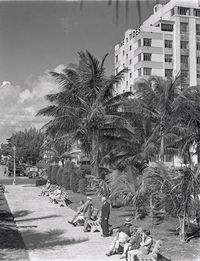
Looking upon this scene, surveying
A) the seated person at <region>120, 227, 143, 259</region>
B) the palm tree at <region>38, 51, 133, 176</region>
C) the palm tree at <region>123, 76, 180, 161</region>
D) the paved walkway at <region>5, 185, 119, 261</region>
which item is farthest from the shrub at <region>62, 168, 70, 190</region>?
the seated person at <region>120, 227, 143, 259</region>

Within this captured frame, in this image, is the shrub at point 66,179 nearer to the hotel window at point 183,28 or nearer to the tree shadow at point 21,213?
the tree shadow at point 21,213

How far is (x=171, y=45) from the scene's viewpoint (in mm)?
63938

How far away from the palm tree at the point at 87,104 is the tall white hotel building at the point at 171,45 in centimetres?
3784

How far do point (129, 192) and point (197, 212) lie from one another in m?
3.62

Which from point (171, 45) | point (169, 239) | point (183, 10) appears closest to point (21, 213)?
point (169, 239)

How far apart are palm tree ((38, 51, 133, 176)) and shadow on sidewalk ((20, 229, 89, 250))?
1076cm

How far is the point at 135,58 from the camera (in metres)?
64.1

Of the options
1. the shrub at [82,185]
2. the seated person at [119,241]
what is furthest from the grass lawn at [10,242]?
the shrub at [82,185]

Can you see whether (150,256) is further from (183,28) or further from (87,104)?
(183,28)

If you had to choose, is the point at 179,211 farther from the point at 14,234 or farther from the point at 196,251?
the point at 14,234

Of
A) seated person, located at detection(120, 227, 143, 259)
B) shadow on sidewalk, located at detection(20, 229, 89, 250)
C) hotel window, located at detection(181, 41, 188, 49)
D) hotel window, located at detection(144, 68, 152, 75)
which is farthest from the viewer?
hotel window, located at detection(181, 41, 188, 49)

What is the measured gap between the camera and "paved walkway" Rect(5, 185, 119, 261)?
9.88 m

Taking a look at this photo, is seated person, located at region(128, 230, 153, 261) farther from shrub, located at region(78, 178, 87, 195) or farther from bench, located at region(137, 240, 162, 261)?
shrub, located at region(78, 178, 87, 195)

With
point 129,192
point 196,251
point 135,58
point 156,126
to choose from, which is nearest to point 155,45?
point 135,58
